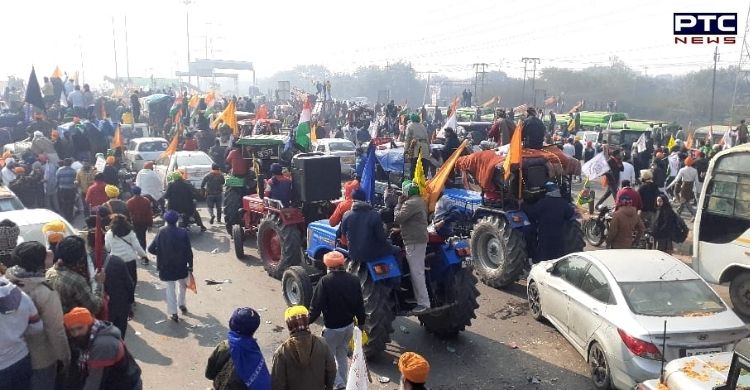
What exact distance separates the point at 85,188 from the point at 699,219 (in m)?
12.8

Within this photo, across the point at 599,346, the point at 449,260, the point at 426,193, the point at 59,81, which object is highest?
the point at 59,81

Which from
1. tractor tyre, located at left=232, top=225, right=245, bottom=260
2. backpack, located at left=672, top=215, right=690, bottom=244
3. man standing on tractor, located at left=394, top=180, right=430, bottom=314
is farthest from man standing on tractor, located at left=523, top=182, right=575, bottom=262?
tractor tyre, located at left=232, top=225, right=245, bottom=260

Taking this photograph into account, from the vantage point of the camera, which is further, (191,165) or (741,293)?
(191,165)

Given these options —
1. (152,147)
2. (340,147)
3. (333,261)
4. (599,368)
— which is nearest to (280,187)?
(333,261)

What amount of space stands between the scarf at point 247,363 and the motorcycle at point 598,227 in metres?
10.5

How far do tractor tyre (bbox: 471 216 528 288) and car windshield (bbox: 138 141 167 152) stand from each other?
47.1 ft

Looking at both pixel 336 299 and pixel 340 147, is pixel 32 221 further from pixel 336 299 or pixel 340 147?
pixel 340 147

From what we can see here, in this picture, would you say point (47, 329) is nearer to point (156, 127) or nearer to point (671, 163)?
point (671, 163)

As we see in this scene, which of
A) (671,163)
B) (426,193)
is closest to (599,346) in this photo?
(426,193)

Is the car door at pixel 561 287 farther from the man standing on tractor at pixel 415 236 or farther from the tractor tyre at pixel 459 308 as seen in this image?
the man standing on tractor at pixel 415 236

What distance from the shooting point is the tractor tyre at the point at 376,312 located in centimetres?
748

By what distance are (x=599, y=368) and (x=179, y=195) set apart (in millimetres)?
9116

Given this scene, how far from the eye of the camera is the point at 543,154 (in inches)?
438

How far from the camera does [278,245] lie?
37.1ft
